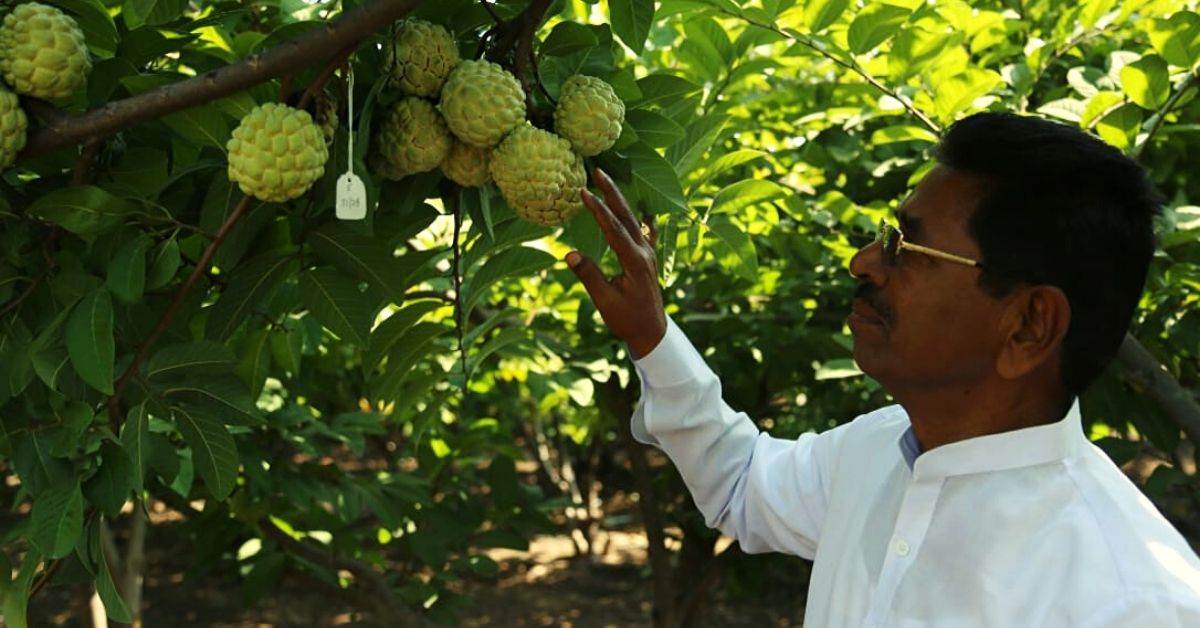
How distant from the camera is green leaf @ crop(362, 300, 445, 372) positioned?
6.24ft

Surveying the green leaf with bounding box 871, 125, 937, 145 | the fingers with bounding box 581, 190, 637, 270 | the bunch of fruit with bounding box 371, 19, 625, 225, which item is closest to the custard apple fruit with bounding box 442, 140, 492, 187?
the bunch of fruit with bounding box 371, 19, 625, 225

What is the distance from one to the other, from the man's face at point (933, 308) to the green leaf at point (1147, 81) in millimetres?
706

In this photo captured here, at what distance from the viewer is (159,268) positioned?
56.3 inches

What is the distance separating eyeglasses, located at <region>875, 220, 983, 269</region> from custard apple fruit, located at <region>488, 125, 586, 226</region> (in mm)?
403

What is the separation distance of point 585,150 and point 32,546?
2.63 ft

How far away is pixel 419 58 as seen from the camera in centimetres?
135

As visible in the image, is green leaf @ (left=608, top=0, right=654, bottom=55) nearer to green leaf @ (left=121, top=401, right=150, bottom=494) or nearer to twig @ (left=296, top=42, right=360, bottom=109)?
twig @ (left=296, top=42, right=360, bottom=109)

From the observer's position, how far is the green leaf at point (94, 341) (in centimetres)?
134

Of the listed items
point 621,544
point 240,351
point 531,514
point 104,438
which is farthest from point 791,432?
point 621,544

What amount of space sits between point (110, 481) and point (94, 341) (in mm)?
227

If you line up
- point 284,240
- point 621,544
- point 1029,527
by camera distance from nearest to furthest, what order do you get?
point 1029,527
point 284,240
point 621,544

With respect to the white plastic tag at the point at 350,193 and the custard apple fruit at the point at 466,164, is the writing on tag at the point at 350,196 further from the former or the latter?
the custard apple fruit at the point at 466,164

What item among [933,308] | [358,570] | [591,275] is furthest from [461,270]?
[358,570]

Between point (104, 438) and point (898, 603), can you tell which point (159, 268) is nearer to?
point (104, 438)
